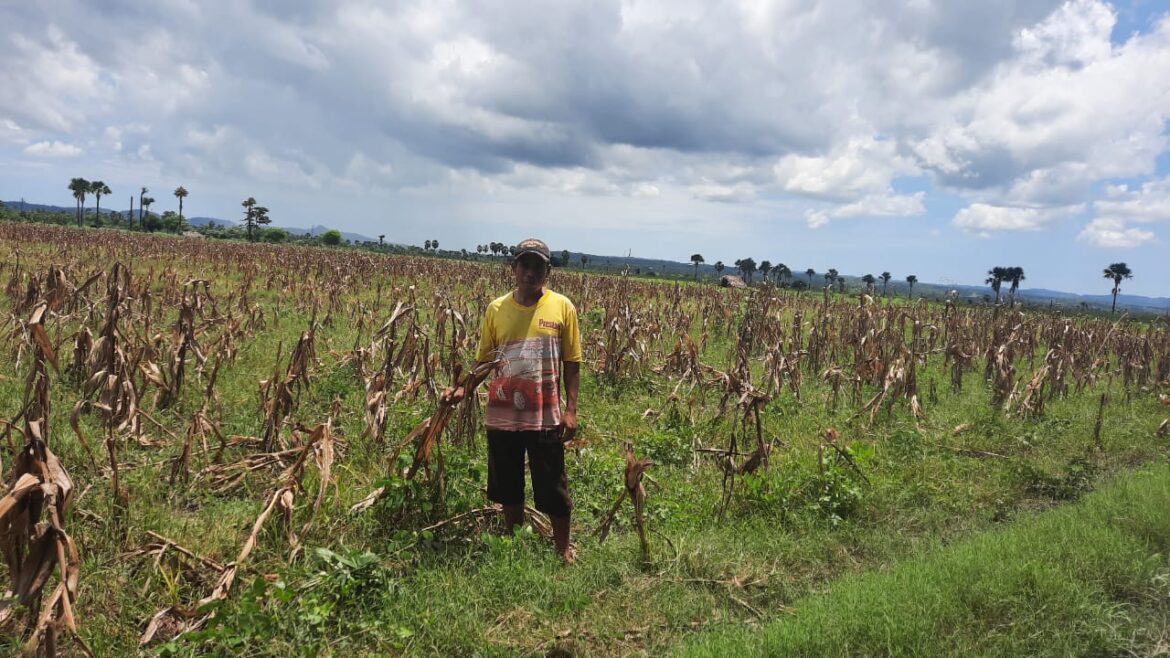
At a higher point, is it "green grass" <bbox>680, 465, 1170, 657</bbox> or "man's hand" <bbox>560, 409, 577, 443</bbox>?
"man's hand" <bbox>560, 409, 577, 443</bbox>

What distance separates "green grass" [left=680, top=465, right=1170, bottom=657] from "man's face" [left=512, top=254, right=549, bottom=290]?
7.59 ft

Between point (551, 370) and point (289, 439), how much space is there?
3.21 meters

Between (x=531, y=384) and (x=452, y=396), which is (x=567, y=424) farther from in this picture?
(x=452, y=396)

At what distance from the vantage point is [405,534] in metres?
4.04

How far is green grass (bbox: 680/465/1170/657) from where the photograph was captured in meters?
3.37

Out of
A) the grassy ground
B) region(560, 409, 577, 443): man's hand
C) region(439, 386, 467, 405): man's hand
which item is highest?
region(439, 386, 467, 405): man's hand

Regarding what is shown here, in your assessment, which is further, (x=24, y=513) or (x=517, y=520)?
(x=517, y=520)

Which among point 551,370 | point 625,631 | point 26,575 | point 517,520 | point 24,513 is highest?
point 551,370

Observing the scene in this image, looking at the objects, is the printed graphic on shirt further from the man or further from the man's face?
the man's face

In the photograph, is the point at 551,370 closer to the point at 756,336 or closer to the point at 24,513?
the point at 24,513

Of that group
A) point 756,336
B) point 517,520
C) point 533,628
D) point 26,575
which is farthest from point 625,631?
point 756,336

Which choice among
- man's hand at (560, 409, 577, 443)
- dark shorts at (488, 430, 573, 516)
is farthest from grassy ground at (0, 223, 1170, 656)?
man's hand at (560, 409, 577, 443)

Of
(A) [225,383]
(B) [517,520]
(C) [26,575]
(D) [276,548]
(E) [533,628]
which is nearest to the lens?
(C) [26,575]

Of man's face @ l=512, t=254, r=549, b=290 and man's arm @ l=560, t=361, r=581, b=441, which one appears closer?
man's face @ l=512, t=254, r=549, b=290
